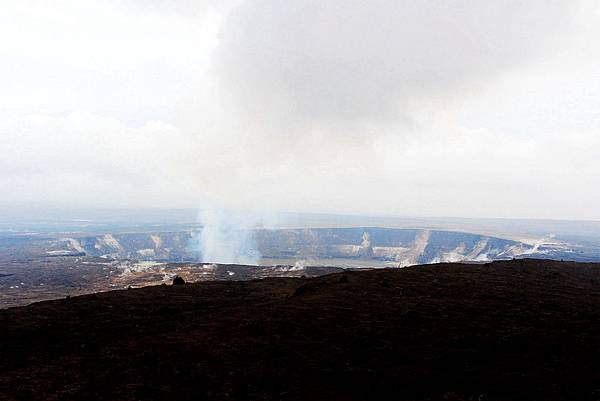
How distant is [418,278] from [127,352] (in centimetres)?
3534

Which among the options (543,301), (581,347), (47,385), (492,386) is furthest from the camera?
(543,301)

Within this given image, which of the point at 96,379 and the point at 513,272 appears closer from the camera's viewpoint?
the point at 96,379

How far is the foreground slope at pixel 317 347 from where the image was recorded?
56.3 ft

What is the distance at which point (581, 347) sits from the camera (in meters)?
21.2

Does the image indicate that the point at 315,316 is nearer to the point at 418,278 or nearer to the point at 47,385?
the point at 47,385

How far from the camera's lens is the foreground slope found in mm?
17156

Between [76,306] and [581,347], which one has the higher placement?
[581,347]

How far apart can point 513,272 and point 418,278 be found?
18.0 meters

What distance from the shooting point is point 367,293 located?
1469 inches

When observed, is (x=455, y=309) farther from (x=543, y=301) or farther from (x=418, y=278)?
(x=418, y=278)

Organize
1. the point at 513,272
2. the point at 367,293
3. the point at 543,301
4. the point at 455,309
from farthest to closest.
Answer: the point at 513,272
the point at 367,293
the point at 543,301
the point at 455,309

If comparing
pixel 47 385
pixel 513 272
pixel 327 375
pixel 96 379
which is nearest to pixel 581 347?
pixel 327 375

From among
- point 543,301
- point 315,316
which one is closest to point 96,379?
point 315,316

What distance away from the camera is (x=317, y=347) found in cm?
2228
